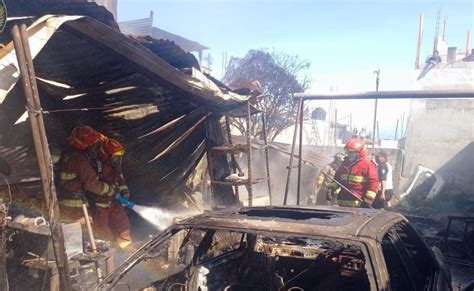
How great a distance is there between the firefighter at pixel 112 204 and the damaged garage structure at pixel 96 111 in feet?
1.02

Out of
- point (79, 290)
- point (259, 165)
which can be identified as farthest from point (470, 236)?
point (259, 165)

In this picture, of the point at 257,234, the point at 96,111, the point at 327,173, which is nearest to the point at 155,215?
the point at 96,111

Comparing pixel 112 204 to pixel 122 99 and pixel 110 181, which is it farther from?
pixel 122 99

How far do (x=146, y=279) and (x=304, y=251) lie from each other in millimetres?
2342

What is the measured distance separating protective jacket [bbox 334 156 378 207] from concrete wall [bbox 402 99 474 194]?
10513 millimetres

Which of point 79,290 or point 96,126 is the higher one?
point 96,126

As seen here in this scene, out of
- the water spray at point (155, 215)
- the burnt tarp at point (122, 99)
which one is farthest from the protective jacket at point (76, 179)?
the water spray at point (155, 215)

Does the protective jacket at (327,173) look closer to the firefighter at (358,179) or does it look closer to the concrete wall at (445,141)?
the firefighter at (358,179)

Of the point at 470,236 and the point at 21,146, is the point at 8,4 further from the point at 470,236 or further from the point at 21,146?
the point at 470,236

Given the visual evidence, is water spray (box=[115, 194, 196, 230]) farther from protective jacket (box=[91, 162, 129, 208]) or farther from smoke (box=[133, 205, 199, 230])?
protective jacket (box=[91, 162, 129, 208])

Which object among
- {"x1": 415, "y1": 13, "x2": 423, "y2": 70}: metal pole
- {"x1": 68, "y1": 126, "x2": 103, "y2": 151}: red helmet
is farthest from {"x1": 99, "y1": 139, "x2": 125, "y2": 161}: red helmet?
{"x1": 415, "y1": 13, "x2": 423, "y2": 70}: metal pole

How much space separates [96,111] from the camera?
5164mm

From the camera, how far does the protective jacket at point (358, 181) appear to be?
629cm

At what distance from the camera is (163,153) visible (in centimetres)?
636
